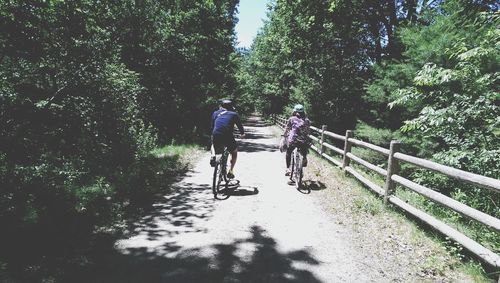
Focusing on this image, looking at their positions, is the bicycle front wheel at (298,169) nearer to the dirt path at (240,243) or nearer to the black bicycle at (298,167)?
the black bicycle at (298,167)

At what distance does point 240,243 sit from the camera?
5316 millimetres

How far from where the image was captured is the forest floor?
4.38m

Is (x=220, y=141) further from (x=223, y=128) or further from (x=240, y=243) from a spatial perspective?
(x=240, y=243)

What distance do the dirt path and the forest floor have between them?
0.5 inches

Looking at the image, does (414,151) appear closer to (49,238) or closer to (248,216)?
(248,216)

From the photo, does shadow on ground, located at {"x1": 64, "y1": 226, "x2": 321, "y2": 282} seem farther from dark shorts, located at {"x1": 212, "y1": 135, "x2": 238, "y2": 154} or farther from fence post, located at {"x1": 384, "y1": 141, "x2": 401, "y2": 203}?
dark shorts, located at {"x1": 212, "y1": 135, "x2": 238, "y2": 154}

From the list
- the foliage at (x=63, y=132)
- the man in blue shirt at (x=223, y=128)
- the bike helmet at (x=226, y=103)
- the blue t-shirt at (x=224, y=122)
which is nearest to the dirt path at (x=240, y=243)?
the foliage at (x=63, y=132)

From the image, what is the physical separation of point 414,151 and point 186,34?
42.7 ft

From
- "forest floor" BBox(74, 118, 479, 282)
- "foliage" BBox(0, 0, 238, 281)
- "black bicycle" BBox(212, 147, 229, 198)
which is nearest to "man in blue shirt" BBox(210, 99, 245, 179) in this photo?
"black bicycle" BBox(212, 147, 229, 198)

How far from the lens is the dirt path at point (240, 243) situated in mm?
4355

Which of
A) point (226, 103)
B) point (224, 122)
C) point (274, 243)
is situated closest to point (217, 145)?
point (224, 122)

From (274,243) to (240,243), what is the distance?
1.73ft

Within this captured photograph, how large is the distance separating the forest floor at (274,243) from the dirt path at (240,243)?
0.01 meters

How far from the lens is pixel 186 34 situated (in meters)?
19.1
